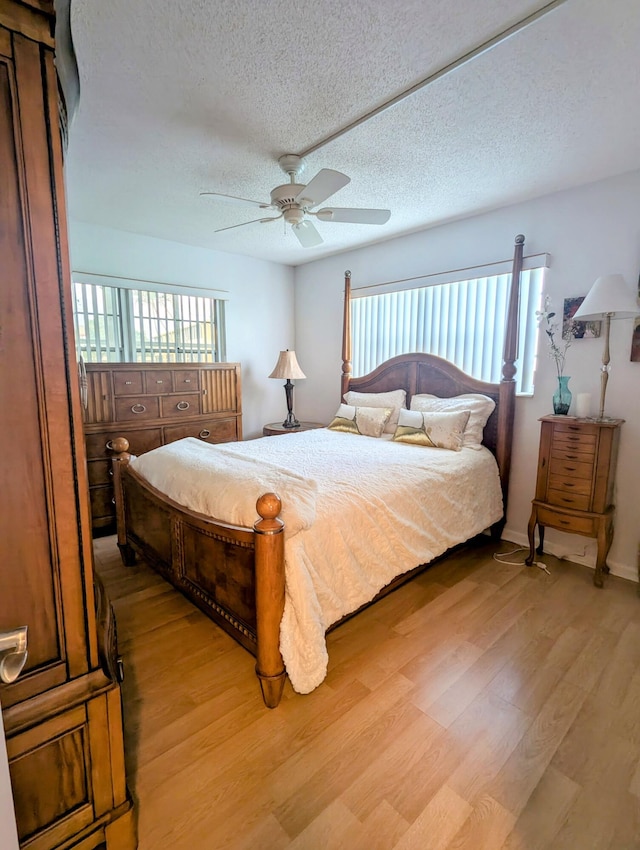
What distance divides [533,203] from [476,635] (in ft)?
9.76

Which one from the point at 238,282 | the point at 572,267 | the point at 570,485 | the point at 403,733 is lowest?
A: the point at 403,733

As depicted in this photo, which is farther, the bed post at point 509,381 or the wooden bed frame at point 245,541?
the bed post at point 509,381

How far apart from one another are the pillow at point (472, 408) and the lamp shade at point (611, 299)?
0.93 metres

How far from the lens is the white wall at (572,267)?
257cm

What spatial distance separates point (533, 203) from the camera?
2.92 meters

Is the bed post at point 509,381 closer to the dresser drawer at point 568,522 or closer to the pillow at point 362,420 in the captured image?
the dresser drawer at point 568,522

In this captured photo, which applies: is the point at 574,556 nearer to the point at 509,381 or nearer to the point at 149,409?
the point at 509,381

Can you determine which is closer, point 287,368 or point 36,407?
point 36,407

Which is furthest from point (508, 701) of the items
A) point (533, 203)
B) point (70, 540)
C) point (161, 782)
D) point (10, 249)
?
point (533, 203)

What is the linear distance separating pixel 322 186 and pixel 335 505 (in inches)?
61.7

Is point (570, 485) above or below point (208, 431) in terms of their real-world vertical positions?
below

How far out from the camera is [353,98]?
1790 mm

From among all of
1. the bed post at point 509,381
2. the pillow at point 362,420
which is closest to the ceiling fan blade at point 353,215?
the bed post at point 509,381

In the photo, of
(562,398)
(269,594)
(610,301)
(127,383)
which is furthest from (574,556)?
(127,383)
